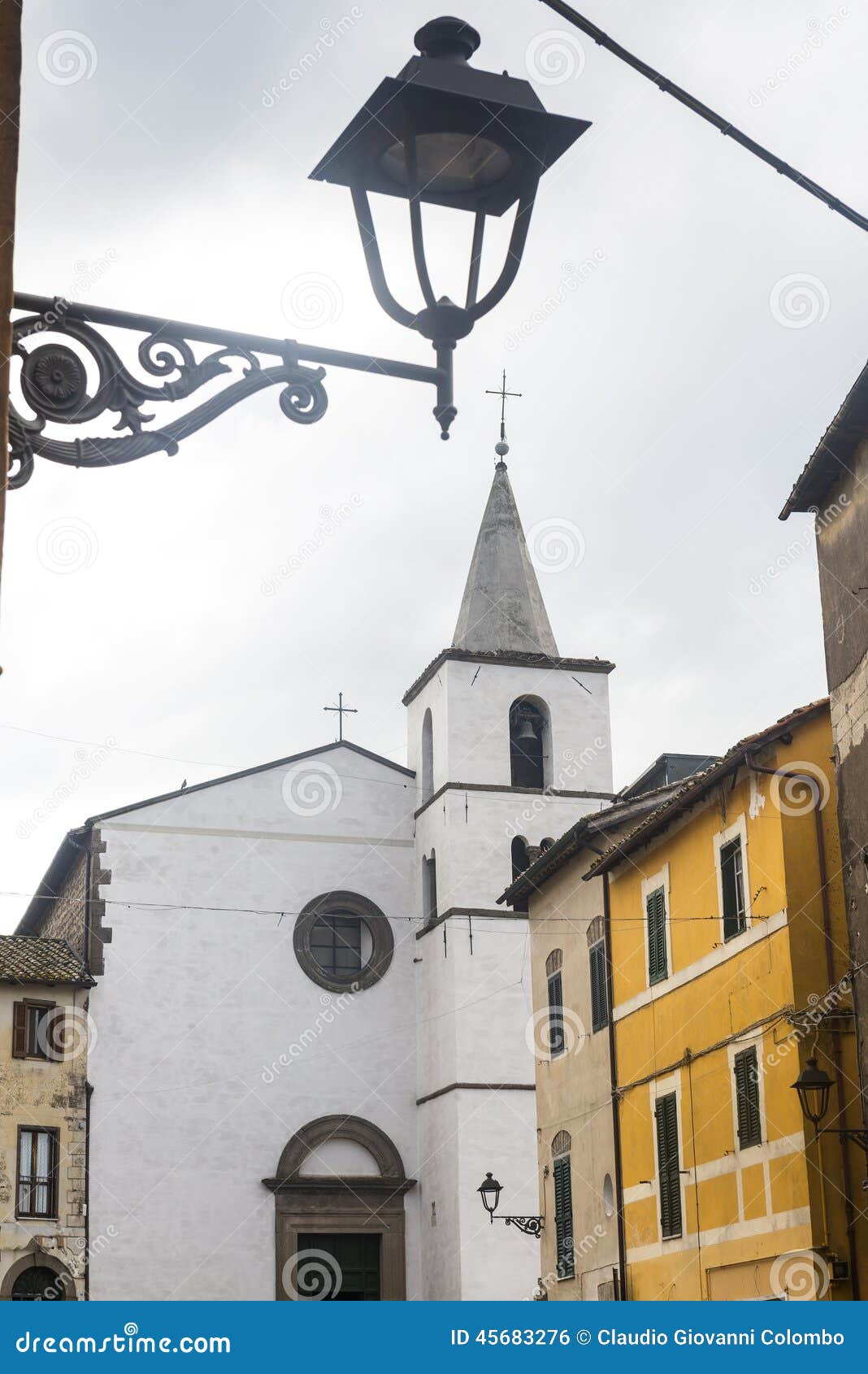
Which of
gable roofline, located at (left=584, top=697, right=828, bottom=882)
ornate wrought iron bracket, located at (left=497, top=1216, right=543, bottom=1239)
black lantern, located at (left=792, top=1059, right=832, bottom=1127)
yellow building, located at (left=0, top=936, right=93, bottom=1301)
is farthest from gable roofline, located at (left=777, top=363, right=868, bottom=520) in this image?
yellow building, located at (left=0, top=936, right=93, bottom=1301)

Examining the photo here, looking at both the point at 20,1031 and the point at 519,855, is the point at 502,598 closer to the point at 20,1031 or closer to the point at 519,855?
the point at 519,855

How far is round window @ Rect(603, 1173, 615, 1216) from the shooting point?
1892 cm

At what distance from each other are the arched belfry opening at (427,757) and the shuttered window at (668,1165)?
17.2 m

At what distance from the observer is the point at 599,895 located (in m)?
20.5

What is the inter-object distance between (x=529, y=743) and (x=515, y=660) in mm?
1742

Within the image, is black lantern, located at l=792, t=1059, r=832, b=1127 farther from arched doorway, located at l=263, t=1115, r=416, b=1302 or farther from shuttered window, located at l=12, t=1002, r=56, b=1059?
arched doorway, located at l=263, t=1115, r=416, b=1302

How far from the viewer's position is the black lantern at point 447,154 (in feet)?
14.5

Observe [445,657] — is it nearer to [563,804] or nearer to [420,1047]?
[563,804]

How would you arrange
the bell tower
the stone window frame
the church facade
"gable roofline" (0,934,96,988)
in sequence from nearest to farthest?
"gable roofline" (0,934,96,988)
the bell tower
the church facade
the stone window frame

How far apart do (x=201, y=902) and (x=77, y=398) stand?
28930 millimetres

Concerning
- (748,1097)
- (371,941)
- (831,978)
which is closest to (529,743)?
(371,941)

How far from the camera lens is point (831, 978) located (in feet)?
49.0

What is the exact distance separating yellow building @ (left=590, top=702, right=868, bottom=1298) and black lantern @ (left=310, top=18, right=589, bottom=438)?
1034 cm
